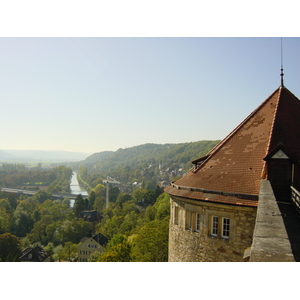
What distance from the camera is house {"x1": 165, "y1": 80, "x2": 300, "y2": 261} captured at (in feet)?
32.9

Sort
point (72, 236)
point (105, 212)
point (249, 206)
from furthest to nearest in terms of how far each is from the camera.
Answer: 1. point (105, 212)
2. point (72, 236)
3. point (249, 206)

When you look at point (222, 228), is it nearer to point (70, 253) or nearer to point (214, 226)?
point (214, 226)

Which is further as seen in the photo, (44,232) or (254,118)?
(44,232)

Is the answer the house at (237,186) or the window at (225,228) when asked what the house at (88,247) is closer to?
the house at (237,186)

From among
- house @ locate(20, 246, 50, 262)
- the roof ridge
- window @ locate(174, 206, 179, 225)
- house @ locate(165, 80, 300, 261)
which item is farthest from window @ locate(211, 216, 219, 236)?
house @ locate(20, 246, 50, 262)

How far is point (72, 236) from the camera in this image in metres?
66.1

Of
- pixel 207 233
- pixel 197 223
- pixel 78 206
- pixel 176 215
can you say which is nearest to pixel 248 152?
pixel 197 223

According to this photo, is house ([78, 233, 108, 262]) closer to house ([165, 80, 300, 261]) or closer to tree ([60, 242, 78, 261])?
tree ([60, 242, 78, 261])

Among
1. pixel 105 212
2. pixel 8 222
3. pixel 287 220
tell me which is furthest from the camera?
pixel 105 212

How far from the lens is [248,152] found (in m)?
11.6

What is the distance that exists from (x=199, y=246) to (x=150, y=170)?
179 metres

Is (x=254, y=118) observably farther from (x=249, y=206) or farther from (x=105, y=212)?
(x=105, y=212)

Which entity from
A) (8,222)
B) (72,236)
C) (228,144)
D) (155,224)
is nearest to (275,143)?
(228,144)

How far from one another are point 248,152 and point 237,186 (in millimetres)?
1870
